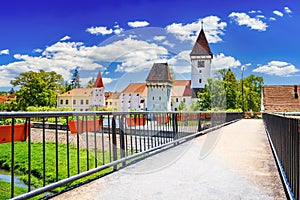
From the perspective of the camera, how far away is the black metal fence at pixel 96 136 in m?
3.09

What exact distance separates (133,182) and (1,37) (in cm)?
12815

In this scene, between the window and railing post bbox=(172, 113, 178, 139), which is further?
the window

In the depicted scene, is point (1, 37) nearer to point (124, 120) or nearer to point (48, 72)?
point (48, 72)

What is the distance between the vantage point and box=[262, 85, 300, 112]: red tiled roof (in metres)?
38.1

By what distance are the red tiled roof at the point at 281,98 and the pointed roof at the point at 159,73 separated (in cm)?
3023

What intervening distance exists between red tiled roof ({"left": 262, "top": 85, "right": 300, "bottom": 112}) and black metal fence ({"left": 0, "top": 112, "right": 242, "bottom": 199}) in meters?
32.2

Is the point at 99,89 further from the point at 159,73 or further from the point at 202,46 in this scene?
the point at 202,46

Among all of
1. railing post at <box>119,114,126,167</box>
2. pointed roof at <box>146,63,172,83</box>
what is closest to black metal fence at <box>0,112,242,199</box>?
railing post at <box>119,114,126,167</box>

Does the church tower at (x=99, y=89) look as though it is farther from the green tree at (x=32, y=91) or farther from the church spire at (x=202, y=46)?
the church spire at (x=202, y=46)

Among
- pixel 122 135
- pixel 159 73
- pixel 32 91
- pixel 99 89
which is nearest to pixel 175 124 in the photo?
pixel 122 135

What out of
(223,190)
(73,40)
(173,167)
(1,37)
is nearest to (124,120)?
(173,167)

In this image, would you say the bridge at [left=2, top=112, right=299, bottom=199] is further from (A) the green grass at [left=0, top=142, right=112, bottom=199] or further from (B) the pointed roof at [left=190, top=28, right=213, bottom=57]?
(B) the pointed roof at [left=190, top=28, right=213, bottom=57]

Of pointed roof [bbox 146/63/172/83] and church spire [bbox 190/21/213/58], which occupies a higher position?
church spire [bbox 190/21/213/58]

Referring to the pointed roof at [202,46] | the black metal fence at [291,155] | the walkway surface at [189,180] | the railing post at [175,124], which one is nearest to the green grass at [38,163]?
the walkway surface at [189,180]
